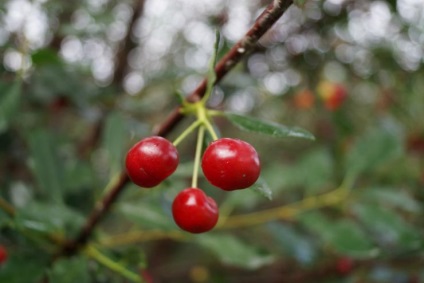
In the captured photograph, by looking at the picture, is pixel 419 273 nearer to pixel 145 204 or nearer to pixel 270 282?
pixel 270 282

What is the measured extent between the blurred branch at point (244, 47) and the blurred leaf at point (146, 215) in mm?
381

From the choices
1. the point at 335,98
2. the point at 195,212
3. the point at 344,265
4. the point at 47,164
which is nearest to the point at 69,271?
the point at 47,164

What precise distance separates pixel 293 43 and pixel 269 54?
108 mm

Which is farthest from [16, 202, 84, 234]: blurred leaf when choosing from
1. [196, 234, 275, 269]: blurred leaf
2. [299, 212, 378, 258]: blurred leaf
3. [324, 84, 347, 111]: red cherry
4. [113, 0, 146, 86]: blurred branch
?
[324, 84, 347, 111]: red cherry

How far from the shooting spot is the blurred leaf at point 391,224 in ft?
4.05

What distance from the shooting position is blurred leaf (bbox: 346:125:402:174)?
141 centimetres

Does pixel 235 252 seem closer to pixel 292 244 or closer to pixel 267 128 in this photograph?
pixel 292 244

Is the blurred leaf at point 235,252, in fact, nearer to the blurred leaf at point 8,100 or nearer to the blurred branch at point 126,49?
the blurred leaf at point 8,100

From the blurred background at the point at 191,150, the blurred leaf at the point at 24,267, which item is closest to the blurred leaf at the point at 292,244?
the blurred background at the point at 191,150

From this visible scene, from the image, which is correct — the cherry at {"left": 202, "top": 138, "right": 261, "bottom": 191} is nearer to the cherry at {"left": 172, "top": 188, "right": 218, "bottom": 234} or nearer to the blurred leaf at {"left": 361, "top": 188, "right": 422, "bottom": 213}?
the cherry at {"left": 172, "top": 188, "right": 218, "bottom": 234}

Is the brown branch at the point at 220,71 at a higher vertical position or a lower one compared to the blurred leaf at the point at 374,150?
higher

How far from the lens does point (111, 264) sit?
3.30 feet

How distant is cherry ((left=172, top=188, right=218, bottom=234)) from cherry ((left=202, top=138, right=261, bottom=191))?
0.19ft

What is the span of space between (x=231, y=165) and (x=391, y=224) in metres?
0.87
